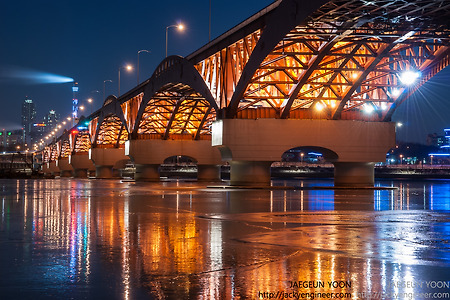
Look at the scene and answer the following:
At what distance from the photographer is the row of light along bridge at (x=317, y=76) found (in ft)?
131

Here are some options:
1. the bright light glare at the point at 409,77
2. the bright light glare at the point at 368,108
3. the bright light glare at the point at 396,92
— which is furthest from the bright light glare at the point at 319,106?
the bright light glare at the point at 409,77

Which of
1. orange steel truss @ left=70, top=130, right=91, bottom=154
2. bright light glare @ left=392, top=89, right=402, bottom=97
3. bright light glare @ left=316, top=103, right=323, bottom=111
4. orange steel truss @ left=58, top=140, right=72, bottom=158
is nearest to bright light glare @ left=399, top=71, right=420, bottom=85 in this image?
bright light glare @ left=392, top=89, right=402, bottom=97

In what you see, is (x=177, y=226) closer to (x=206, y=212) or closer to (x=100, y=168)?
(x=206, y=212)

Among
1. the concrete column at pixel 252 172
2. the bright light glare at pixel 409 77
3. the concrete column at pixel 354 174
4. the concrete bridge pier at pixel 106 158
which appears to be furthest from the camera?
the concrete bridge pier at pixel 106 158

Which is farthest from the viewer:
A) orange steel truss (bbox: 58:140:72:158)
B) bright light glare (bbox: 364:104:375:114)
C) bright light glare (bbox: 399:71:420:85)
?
orange steel truss (bbox: 58:140:72:158)

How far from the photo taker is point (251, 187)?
5344cm

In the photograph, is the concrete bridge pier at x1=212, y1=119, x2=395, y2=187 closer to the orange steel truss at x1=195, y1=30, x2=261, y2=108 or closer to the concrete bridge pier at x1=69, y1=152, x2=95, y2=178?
the orange steel truss at x1=195, y1=30, x2=261, y2=108

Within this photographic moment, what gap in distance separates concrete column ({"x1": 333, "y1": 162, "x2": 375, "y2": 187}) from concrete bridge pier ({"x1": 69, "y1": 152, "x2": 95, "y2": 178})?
4347 inches

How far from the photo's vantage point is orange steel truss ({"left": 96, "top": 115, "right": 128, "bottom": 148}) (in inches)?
4879

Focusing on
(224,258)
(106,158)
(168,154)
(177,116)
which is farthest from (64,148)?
(224,258)

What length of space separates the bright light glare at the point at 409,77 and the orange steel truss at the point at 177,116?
31519 millimetres

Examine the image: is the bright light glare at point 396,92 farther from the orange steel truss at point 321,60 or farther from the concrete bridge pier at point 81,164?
the concrete bridge pier at point 81,164

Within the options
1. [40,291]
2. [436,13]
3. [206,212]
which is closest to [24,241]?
[40,291]

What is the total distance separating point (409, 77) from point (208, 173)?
40060 millimetres
